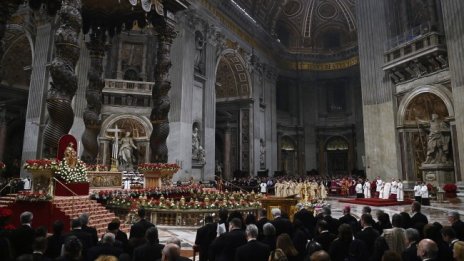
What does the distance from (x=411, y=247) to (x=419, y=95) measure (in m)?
15.7

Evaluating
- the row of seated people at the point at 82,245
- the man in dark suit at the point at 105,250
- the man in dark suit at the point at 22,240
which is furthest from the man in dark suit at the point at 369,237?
the man in dark suit at the point at 22,240

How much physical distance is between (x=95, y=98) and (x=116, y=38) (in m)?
11.1

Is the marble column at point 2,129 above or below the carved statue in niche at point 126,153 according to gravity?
above

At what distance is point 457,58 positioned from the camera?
572 inches

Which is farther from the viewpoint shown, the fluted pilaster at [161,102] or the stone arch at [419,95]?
the stone arch at [419,95]

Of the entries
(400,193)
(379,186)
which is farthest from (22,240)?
(379,186)

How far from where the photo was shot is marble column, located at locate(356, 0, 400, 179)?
18297 millimetres

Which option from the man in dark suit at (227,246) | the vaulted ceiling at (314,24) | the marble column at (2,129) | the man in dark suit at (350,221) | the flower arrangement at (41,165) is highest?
the vaulted ceiling at (314,24)

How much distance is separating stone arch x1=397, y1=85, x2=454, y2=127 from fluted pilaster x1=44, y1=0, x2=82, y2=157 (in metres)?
15.3

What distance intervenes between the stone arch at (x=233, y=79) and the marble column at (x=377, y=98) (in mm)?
9635

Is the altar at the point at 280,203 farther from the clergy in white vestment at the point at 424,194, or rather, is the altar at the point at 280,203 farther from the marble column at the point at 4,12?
the clergy in white vestment at the point at 424,194

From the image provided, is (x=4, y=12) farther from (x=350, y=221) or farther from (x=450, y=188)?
(x=450, y=188)

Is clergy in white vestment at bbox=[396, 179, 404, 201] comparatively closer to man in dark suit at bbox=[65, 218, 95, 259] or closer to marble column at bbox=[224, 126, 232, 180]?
marble column at bbox=[224, 126, 232, 180]

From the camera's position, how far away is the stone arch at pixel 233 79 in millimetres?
26609
